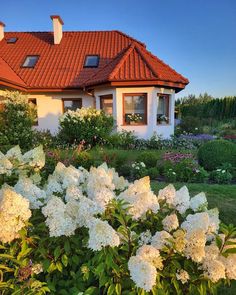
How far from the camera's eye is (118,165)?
7.10 meters

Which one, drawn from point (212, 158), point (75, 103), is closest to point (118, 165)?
point (212, 158)

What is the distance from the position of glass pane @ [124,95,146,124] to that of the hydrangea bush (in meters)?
10.3

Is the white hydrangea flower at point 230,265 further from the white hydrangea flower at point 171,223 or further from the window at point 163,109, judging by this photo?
the window at point 163,109

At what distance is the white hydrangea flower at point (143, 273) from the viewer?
150cm

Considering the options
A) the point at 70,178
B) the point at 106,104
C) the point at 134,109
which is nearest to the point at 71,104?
the point at 106,104

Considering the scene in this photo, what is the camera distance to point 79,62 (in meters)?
14.5

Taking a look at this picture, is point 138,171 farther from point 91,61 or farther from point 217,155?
point 91,61

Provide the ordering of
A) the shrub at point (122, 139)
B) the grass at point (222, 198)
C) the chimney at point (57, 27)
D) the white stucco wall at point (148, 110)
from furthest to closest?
the chimney at point (57, 27), the white stucco wall at point (148, 110), the shrub at point (122, 139), the grass at point (222, 198)

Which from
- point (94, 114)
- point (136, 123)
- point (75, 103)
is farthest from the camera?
point (75, 103)

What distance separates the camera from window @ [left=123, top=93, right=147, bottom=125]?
12094mm

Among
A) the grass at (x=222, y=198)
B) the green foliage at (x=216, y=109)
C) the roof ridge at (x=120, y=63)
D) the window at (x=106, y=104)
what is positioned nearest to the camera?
the grass at (x=222, y=198)

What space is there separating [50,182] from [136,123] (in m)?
9.87

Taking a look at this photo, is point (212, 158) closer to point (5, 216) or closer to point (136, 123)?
point (136, 123)

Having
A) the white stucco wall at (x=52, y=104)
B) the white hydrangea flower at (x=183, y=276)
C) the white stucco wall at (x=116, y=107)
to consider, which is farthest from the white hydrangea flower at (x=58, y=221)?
the white stucco wall at (x=52, y=104)
